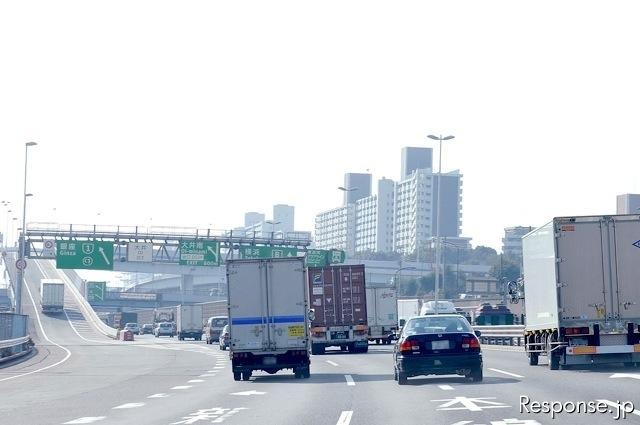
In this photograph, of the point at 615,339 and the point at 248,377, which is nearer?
the point at 615,339

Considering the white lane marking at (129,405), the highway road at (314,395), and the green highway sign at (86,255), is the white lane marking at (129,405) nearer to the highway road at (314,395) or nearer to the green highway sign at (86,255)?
the highway road at (314,395)

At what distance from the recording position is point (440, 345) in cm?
2331

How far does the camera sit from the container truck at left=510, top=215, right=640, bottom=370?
25578 millimetres

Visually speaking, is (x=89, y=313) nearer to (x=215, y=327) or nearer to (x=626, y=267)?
(x=215, y=327)

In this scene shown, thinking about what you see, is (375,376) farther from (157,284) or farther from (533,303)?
(157,284)

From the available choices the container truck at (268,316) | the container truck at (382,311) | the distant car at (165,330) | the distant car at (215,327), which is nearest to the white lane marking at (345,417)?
the container truck at (268,316)

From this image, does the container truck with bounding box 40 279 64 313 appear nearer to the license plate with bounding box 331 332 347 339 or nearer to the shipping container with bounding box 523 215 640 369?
the license plate with bounding box 331 332 347 339

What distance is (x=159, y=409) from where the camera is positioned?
765 inches

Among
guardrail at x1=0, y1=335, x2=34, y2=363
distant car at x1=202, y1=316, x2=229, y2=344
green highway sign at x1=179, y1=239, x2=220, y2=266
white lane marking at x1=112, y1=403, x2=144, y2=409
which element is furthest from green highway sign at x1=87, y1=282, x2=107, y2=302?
white lane marking at x1=112, y1=403, x2=144, y2=409

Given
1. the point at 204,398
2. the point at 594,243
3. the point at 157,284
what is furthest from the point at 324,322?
the point at 157,284

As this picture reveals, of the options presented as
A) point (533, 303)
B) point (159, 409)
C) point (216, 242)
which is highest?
point (216, 242)

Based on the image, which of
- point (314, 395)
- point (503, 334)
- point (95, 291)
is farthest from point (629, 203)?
point (314, 395)

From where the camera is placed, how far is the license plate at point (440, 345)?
23297 millimetres

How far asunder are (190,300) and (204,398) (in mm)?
131611
